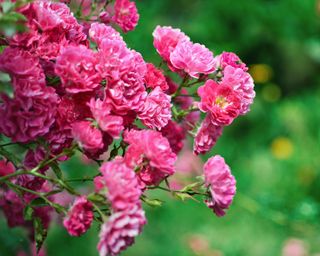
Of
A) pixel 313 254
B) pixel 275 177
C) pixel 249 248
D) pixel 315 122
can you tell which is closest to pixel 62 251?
pixel 249 248

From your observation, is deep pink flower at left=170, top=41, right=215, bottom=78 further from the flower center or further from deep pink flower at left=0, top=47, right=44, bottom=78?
deep pink flower at left=0, top=47, right=44, bottom=78

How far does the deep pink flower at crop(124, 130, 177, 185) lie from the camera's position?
1.02 m

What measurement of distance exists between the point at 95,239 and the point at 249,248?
2.73 feet

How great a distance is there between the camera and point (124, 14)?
1361 mm

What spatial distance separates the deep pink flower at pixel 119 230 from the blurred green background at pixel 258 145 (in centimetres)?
97

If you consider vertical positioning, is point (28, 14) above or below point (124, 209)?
above

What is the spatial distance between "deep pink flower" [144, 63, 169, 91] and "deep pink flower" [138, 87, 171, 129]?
0.03 meters

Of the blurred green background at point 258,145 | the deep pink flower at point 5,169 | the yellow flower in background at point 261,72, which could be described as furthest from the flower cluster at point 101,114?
the yellow flower in background at point 261,72

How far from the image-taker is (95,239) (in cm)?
330

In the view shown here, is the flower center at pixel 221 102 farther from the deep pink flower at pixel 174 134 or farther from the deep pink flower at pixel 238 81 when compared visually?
the deep pink flower at pixel 174 134

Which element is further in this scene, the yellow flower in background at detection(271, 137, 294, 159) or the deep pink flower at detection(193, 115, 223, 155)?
the yellow flower in background at detection(271, 137, 294, 159)

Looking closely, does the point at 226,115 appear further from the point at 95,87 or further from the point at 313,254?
the point at 313,254

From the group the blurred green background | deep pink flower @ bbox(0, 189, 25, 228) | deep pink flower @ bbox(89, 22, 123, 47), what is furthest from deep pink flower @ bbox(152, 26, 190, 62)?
the blurred green background

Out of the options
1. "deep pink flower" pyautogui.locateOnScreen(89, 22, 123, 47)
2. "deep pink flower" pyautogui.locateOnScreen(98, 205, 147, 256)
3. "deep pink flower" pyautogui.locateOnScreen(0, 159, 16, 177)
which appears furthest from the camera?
"deep pink flower" pyautogui.locateOnScreen(0, 159, 16, 177)
